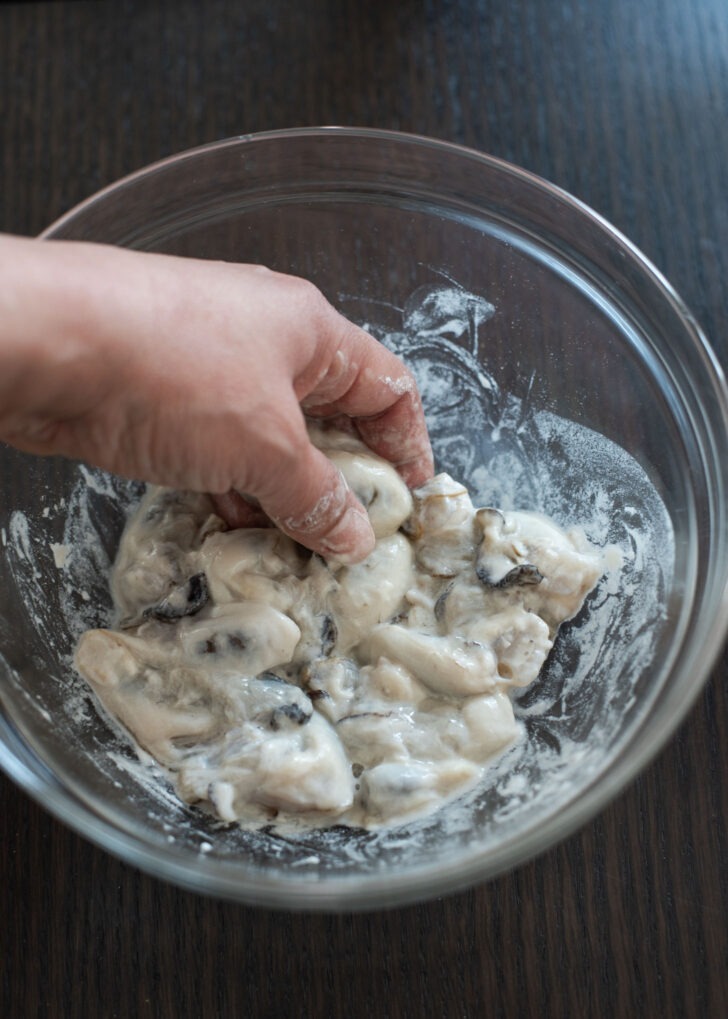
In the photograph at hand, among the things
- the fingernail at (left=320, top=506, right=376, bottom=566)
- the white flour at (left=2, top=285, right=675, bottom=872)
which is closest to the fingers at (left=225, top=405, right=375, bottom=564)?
the fingernail at (left=320, top=506, right=376, bottom=566)

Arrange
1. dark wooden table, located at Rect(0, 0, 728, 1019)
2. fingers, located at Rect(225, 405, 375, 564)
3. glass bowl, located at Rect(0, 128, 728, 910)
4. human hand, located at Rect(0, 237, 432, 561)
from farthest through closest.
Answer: dark wooden table, located at Rect(0, 0, 728, 1019), glass bowl, located at Rect(0, 128, 728, 910), fingers, located at Rect(225, 405, 375, 564), human hand, located at Rect(0, 237, 432, 561)

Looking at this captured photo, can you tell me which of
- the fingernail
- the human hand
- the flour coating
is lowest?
the flour coating

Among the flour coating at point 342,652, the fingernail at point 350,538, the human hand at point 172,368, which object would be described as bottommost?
the flour coating at point 342,652

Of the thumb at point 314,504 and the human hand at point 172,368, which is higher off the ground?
the human hand at point 172,368

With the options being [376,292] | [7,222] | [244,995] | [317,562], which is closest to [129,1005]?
[244,995]

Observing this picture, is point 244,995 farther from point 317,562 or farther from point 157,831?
point 317,562

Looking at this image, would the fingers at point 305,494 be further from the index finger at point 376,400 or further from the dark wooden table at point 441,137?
the dark wooden table at point 441,137

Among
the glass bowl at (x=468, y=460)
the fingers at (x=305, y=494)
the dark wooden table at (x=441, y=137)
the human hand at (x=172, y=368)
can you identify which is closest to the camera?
the human hand at (x=172, y=368)

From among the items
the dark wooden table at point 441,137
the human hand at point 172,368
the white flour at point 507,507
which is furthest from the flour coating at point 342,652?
the dark wooden table at point 441,137

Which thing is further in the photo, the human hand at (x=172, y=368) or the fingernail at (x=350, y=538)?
the fingernail at (x=350, y=538)

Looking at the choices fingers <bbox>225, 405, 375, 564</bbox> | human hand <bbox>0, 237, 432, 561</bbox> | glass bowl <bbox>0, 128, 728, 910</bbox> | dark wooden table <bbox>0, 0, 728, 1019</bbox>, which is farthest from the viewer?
dark wooden table <bbox>0, 0, 728, 1019</bbox>

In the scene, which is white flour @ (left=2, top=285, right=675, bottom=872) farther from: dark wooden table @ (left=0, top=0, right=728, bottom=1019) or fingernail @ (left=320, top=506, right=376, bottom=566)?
fingernail @ (left=320, top=506, right=376, bottom=566)
